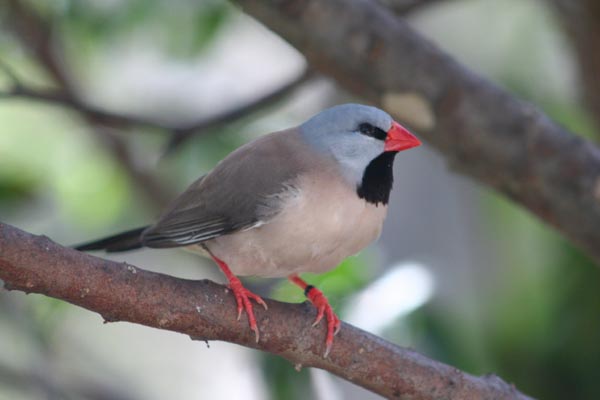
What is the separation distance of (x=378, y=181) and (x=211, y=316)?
886 millimetres

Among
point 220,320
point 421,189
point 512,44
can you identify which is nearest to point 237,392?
point 421,189

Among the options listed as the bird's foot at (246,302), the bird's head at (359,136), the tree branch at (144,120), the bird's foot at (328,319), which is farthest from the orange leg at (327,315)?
the tree branch at (144,120)

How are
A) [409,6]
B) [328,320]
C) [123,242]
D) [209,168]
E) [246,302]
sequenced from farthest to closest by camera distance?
[209,168] < [409,6] < [123,242] < [328,320] < [246,302]

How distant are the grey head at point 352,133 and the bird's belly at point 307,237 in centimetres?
22

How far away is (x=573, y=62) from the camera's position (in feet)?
15.7

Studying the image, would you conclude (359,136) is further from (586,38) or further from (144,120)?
(586,38)

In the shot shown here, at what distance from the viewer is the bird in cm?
310

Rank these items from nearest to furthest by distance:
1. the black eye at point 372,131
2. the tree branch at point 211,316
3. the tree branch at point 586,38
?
Answer: the tree branch at point 211,316 → the black eye at point 372,131 → the tree branch at point 586,38

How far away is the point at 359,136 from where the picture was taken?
343cm

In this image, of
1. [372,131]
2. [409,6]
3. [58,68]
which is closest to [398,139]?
[372,131]

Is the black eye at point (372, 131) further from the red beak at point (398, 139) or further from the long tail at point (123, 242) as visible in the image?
the long tail at point (123, 242)

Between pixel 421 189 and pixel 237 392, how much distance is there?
2.22 meters

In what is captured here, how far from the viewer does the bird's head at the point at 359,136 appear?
11.1ft

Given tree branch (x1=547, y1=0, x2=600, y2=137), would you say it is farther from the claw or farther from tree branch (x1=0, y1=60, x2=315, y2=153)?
the claw
